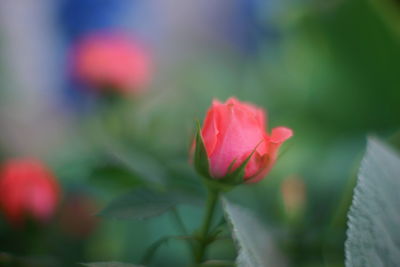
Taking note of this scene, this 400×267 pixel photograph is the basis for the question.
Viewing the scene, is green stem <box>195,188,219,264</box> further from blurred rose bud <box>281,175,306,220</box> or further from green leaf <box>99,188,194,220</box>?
blurred rose bud <box>281,175,306,220</box>

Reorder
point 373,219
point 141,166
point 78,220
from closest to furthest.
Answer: point 373,219 < point 141,166 < point 78,220

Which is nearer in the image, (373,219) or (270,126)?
(373,219)

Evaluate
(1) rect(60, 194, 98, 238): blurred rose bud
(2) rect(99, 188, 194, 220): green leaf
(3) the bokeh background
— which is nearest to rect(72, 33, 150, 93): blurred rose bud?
(3) the bokeh background

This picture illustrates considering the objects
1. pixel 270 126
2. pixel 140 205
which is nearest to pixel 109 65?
pixel 270 126

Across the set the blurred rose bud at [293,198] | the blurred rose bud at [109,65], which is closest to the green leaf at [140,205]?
the blurred rose bud at [293,198]

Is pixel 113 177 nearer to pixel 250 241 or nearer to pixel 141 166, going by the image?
pixel 141 166

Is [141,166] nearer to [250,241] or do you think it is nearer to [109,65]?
[250,241]

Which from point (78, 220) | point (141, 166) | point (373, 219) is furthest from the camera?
point (78, 220)

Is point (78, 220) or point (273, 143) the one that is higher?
point (273, 143)
